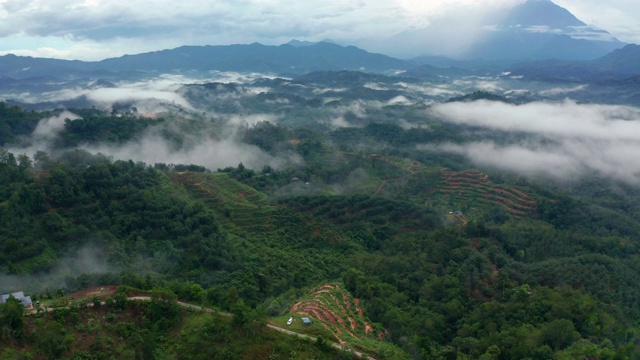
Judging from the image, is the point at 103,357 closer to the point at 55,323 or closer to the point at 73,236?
the point at 55,323

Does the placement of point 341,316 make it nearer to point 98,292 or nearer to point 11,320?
point 98,292

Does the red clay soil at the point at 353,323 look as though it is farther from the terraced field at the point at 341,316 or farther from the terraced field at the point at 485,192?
the terraced field at the point at 485,192

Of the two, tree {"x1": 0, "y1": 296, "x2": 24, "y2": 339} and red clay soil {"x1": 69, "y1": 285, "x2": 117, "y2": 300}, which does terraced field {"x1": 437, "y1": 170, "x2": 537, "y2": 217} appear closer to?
red clay soil {"x1": 69, "y1": 285, "x2": 117, "y2": 300}

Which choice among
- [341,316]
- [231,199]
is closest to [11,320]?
[341,316]

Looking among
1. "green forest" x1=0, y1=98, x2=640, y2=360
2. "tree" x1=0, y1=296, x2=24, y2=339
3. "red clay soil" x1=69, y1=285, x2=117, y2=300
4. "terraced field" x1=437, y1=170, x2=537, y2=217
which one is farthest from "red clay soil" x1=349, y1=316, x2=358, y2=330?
"terraced field" x1=437, y1=170, x2=537, y2=217

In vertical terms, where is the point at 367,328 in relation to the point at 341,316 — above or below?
below

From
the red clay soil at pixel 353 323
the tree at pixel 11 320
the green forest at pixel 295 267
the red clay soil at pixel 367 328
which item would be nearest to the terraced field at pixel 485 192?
the green forest at pixel 295 267
